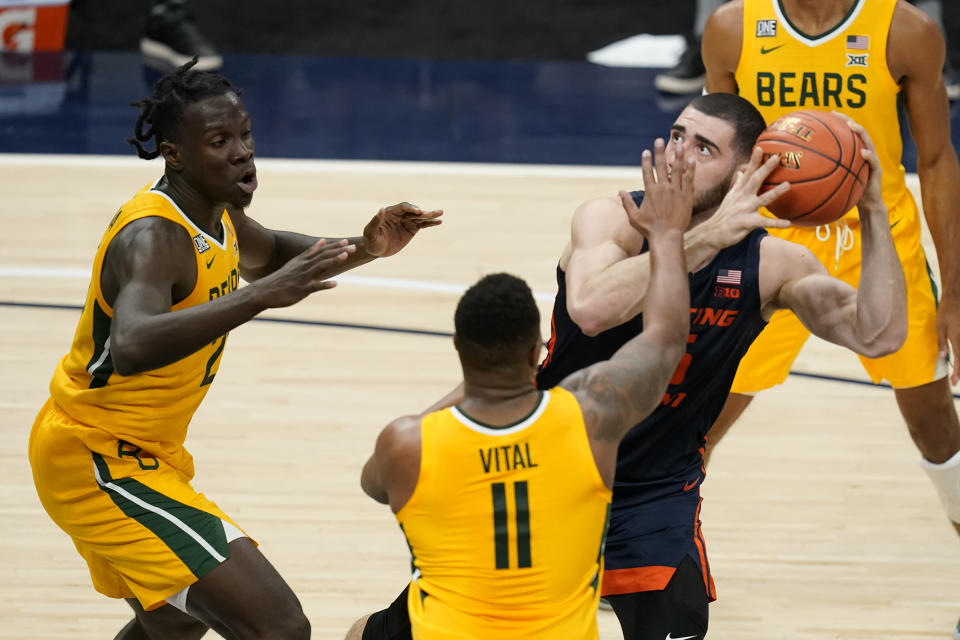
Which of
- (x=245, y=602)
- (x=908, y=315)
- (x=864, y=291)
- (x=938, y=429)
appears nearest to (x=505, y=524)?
(x=245, y=602)

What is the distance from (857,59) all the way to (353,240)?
1.72m

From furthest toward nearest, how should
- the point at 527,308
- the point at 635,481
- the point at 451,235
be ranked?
the point at 451,235 < the point at 635,481 < the point at 527,308

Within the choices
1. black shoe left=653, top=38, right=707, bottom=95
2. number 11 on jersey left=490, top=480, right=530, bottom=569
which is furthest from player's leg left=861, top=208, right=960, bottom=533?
black shoe left=653, top=38, right=707, bottom=95

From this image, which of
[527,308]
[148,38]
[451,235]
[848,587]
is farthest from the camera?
[148,38]

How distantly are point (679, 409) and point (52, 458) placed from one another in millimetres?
1613

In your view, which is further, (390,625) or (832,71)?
(832,71)

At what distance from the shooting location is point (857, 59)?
172 inches

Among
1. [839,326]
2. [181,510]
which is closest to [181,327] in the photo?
[181,510]

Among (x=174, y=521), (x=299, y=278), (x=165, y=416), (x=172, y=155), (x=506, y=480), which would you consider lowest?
(x=174, y=521)

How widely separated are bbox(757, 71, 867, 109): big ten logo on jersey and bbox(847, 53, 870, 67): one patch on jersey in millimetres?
32

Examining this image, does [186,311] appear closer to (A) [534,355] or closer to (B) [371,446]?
(A) [534,355]

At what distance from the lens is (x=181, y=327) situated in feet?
9.95

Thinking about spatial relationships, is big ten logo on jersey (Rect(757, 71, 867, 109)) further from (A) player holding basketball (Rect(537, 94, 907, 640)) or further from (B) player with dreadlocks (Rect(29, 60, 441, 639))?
(B) player with dreadlocks (Rect(29, 60, 441, 639))

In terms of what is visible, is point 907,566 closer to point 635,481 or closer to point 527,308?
point 635,481
